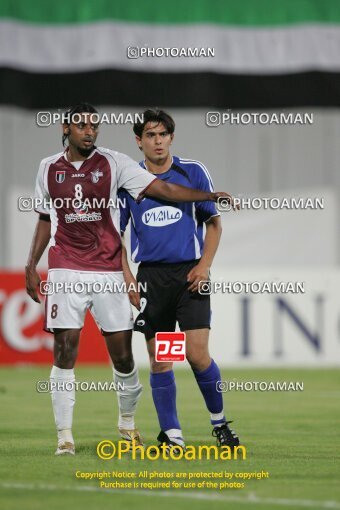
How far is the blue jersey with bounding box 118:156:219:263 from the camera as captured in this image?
759 cm

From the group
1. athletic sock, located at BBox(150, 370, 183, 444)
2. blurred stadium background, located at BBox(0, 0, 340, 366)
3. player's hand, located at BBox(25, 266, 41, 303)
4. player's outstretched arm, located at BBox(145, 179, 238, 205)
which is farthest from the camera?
blurred stadium background, located at BBox(0, 0, 340, 366)

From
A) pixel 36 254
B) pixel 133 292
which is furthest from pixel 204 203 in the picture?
pixel 36 254

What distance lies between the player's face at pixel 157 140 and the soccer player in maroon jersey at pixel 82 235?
17 cm

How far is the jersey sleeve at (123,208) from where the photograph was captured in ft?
25.2

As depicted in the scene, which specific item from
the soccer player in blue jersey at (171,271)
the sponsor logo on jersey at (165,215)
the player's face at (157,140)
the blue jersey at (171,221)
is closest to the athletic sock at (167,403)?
the soccer player in blue jersey at (171,271)

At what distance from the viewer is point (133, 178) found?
24.7 feet

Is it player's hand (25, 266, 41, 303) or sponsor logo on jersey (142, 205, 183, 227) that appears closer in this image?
sponsor logo on jersey (142, 205, 183, 227)

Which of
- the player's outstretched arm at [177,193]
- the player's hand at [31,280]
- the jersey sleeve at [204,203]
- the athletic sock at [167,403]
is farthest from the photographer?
the player's hand at [31,280]

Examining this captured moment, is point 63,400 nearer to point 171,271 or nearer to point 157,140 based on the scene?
point 171,271

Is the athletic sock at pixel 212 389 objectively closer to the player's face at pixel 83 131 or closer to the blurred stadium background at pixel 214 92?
the player's face at pixel 83 131

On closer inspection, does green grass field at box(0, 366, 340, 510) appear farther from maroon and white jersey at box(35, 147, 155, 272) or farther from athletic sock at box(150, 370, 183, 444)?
maroon and white jersey at box(35, 147, 155, 272)

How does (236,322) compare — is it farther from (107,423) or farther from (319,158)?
(107,423)

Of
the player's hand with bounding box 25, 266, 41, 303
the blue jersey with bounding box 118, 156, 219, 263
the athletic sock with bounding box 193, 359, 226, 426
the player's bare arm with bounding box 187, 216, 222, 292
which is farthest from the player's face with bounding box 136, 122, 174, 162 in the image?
the athletic sock with bounding box 193, 359, 226, 426

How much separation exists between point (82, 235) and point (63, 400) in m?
1.06
